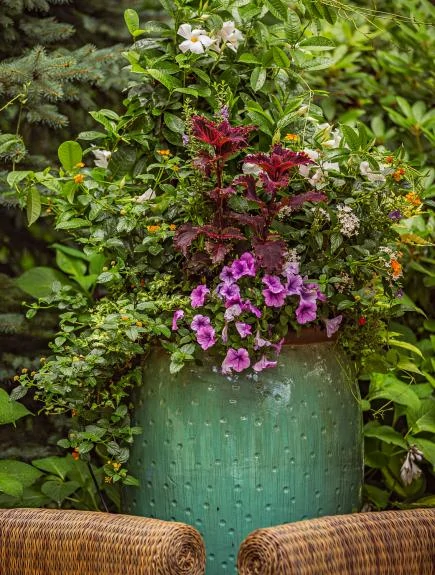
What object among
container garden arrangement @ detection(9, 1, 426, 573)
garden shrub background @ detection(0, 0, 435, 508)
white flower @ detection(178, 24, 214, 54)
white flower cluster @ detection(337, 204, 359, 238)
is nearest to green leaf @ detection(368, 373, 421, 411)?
garden shrub background @ detection(0, 0, 435, 508)

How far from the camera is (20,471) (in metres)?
1.68

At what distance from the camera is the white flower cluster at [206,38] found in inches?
56.0

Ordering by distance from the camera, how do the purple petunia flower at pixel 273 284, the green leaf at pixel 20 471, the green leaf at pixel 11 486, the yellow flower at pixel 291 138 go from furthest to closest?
the green leaf at pixel 20 471, the green leaf at pixel 11 486, the yellow flower at pixel 291 138, the purple petunia flower at pixel 273 284

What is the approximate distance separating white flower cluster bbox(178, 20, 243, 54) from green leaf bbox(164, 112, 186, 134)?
122mm

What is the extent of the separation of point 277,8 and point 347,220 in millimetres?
425

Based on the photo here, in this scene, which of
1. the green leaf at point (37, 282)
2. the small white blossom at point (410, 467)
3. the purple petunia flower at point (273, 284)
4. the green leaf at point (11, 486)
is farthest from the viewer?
the green leaf at point (37, 282)

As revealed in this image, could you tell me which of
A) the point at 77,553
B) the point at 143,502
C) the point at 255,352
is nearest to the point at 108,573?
the point at 77,553

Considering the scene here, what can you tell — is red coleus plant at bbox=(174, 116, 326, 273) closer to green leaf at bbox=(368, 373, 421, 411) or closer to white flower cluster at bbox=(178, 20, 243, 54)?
white flower cluster at bbox=(178, 20, 243, 54)

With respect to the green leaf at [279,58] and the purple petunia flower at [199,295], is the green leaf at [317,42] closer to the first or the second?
the green leaf at [279,58]

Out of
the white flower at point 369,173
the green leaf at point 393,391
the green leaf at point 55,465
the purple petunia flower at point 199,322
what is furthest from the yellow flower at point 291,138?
the green leaf at point 55,465

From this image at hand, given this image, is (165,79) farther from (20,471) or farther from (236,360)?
(20,471)

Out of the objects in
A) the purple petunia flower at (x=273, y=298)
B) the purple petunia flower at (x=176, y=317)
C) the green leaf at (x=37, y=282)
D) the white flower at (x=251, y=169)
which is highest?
the white flower at (x=251, y=169)

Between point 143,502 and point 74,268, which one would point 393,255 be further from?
point 74,268

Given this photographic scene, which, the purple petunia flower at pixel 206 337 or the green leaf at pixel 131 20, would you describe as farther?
the green leaf at pixel 131 20
